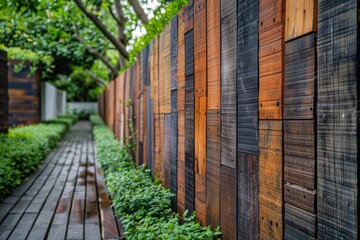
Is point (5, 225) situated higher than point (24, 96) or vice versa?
point (24, 96)

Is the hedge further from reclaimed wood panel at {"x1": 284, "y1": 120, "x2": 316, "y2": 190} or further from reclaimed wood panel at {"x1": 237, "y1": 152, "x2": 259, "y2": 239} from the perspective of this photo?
reclaimed wood panel at {"x1": 284, "y1": 120, "x2": 316, "y2": 190}

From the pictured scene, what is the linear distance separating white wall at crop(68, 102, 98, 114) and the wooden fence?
1407 inches

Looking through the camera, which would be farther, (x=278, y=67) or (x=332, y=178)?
(x=278, y=67)

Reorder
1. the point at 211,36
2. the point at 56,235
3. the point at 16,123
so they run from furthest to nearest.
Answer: the point at 16,123 → the point at 56,235 → the point at 211,36

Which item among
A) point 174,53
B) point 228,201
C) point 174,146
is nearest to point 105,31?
point 174,53

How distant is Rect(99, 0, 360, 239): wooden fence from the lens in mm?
1253

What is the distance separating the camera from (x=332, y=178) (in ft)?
4.24

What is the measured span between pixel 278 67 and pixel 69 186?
445 cm

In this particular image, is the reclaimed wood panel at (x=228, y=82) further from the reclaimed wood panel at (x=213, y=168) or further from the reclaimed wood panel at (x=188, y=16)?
the reclaimed wood panel at (x=188, y=16)

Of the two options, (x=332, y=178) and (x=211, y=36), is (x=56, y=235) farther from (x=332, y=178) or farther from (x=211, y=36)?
(x=332, y=178)

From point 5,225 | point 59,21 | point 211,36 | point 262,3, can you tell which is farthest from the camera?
point 59,21

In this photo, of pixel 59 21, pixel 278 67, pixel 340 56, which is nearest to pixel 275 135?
pixel 278 67

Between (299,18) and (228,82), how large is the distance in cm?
67

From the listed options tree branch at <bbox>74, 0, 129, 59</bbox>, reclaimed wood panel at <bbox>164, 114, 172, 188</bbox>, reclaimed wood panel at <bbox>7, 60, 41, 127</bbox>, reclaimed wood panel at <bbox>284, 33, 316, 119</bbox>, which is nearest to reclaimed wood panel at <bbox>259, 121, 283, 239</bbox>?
reclaimed wood panel at <bbox>284, 33, 316, 119</bbox>
